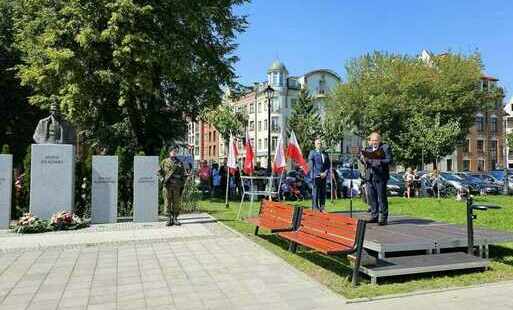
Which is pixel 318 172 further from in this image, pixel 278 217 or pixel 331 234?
pixel 331 234

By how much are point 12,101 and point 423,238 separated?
2901 centimetres

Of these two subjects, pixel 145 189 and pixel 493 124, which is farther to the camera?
pixel 493 124

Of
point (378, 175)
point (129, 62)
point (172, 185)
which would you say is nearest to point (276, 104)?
point (129, 62)

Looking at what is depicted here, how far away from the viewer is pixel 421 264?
7199 mm

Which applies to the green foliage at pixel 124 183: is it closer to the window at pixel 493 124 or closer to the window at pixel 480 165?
the window at pixel 480 165

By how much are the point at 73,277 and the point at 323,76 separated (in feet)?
237

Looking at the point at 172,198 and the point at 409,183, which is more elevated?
the point at 409,183

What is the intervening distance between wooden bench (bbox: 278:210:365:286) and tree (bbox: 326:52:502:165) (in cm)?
4024

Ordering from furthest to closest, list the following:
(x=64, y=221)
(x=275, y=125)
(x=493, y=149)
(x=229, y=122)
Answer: (x=493, y=149)
(x=275, y=125)
(x=229, y=122)
(x=64, y=221)

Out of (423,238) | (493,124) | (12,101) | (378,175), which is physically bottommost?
(423,238)

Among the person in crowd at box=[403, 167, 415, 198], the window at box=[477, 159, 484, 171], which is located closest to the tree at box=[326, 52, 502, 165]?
the person in crowd at box=[403, 167, 415, 198]

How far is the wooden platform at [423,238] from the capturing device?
24.6ft

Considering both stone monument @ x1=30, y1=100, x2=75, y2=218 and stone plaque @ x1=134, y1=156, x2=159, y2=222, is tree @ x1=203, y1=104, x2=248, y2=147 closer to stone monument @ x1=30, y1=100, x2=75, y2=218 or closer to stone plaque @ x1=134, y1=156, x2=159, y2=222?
stone plaque @ x1=134, y1=156, x2=159, y2=222

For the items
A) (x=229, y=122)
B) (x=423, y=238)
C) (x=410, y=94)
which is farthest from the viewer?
(x=229, y=122)
